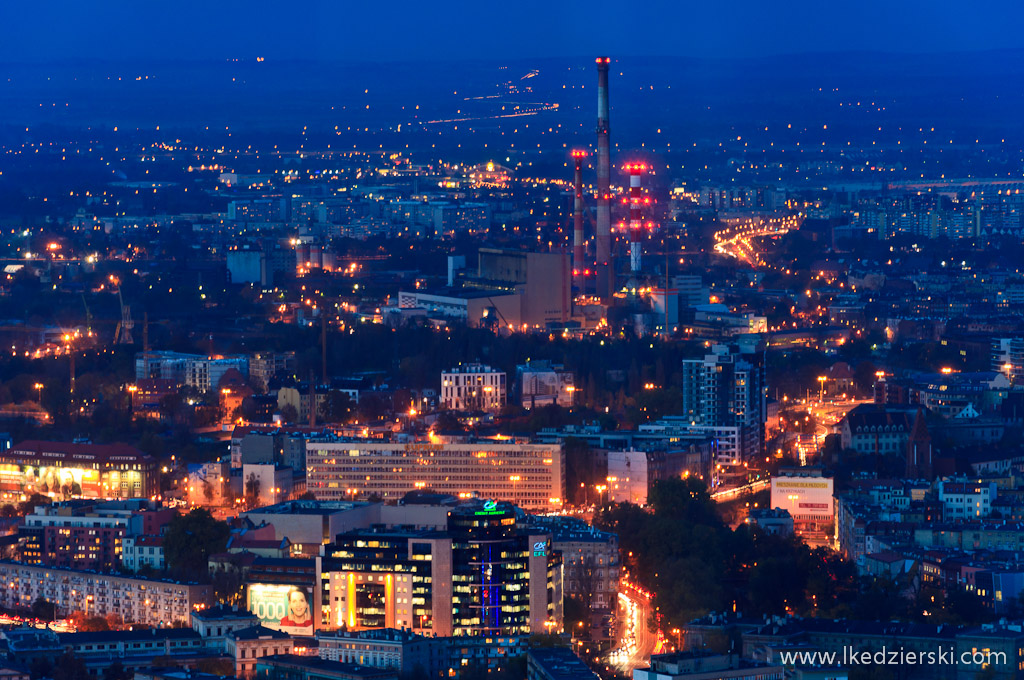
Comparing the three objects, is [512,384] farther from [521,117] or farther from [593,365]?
[521,117]

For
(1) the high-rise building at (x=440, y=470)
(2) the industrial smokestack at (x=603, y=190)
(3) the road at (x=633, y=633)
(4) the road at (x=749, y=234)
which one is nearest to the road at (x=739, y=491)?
(1) the high-rise building at (x=440, y=470)

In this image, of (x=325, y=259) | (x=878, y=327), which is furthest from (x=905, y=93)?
(x=878, y=327)

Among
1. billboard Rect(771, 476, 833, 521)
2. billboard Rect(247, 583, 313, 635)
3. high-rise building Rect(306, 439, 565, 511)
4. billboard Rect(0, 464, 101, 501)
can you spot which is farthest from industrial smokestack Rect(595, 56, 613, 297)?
billboard Rect(247, 583, 313, 635)

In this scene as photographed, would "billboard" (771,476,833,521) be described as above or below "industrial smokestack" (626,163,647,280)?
below

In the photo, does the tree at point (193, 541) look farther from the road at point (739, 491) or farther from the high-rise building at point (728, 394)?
the high-rise building at point (728, 394)

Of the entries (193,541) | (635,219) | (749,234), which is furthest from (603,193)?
(193,541)

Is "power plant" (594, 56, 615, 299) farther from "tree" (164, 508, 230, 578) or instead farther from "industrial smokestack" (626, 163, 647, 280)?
"tree" (164, 508, 230, 578)

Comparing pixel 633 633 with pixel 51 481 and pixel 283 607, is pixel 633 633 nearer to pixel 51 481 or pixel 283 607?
pixel 283 607
